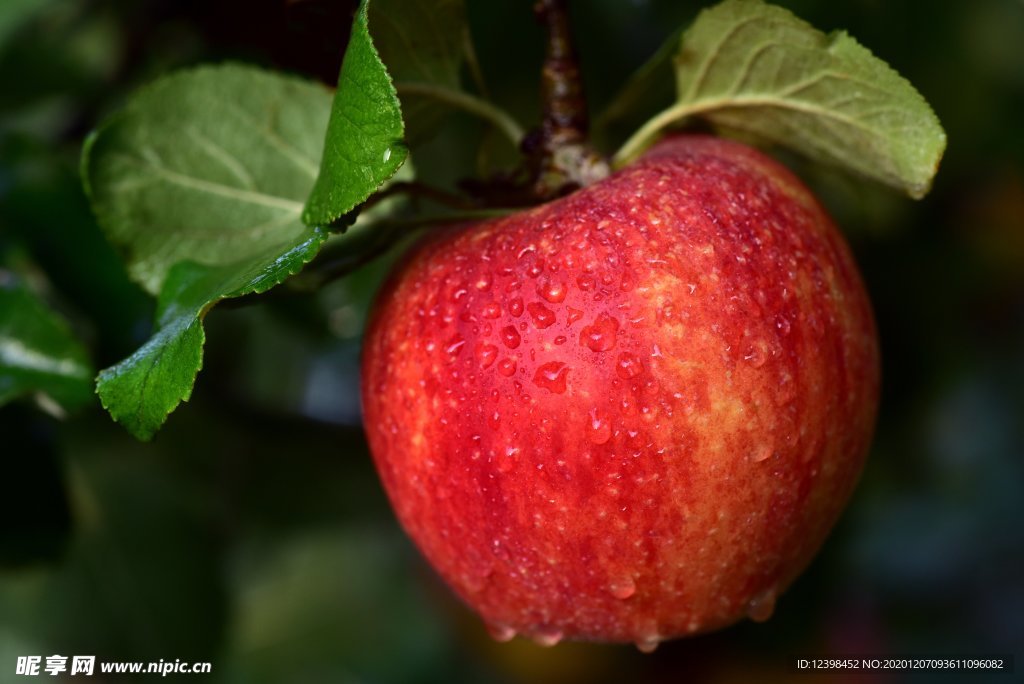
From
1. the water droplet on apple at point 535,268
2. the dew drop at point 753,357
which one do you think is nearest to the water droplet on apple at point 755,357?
the dew drop at point 753,357

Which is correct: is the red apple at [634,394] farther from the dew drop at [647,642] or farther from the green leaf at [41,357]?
the green leaf at [41,357]

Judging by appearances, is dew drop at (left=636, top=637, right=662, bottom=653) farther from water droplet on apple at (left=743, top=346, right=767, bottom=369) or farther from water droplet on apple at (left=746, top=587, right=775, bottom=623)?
water droplet on apple at (left=743, top=346, right=767, bottom=369)

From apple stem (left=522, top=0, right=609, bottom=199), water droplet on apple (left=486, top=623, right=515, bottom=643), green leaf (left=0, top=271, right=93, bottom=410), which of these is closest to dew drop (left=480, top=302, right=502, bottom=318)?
apple stem (left=522, top=0, right=609, bottom=199)

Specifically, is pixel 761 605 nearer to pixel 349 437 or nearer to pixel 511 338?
pixel 511 338

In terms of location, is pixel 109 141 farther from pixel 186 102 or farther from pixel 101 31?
pixel 101 31

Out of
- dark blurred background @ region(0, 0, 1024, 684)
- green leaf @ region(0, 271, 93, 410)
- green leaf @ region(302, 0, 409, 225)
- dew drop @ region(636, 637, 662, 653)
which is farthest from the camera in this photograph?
dark blurred background @ region(0, 0, 1024, 684)

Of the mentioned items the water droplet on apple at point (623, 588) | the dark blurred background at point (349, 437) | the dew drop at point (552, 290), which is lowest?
the dark blurred background at point (349, 437)
